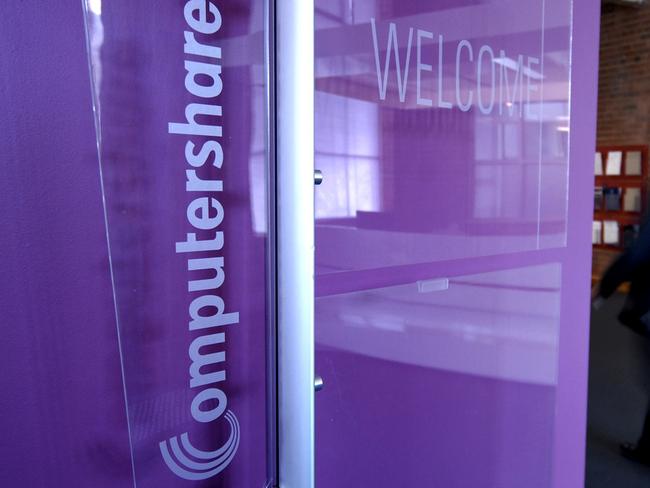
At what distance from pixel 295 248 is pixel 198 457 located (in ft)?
1.60

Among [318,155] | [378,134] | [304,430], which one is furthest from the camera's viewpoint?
[378,134]

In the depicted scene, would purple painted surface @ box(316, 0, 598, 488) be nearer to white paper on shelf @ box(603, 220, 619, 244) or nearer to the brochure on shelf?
the brochure on shelf

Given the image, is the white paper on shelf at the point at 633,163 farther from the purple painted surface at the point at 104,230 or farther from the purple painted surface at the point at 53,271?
the purple painted surface at the point at 53,271

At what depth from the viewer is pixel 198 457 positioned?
100cm

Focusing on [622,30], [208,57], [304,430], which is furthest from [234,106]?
[622,30]

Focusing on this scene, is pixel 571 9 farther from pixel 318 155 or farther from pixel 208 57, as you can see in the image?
pixel 208 57

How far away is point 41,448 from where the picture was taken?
0.86m

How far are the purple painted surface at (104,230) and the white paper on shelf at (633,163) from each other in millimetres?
7201

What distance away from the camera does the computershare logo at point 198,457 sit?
37.7 inches

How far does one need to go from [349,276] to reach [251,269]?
13.2 inches

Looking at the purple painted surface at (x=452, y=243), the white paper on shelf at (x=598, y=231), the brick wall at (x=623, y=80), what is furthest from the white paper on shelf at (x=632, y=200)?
the purple painted surface at (x=452, y=243)

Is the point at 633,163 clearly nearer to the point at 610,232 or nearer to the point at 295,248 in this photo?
the point at 610,232

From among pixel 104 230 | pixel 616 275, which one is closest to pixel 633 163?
pixel 616 275

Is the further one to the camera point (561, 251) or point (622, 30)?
point (622, 30)
